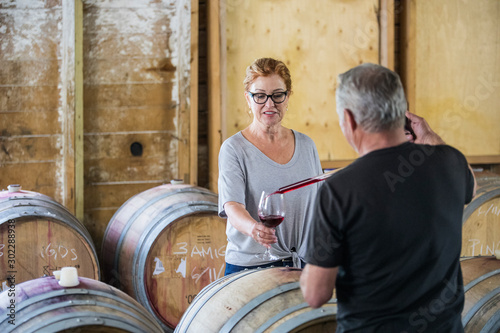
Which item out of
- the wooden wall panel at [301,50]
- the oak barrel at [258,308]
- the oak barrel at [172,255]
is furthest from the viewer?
the wooden wall panel at [301,50]

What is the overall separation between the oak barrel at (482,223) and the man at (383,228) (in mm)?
2329

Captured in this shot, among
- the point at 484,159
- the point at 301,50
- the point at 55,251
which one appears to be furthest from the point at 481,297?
the point at 484,159

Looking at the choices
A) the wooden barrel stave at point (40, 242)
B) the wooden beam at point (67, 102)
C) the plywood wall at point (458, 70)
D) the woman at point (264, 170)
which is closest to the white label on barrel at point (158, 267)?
the wooden barrel stave at point (40, 242)

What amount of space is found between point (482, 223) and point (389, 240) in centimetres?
258

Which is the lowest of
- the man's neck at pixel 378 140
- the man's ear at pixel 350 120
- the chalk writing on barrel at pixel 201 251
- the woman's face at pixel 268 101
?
the chalk writing on barrel at pixel 201 251

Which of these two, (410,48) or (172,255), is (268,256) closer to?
(172,255)

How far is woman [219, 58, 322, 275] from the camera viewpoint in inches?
86.0

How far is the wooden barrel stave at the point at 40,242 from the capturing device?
9.32 ft

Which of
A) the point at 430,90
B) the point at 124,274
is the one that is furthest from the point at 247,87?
the point at 430,90

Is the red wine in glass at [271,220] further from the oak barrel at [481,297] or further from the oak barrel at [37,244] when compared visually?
the oak barrel at [37,244]

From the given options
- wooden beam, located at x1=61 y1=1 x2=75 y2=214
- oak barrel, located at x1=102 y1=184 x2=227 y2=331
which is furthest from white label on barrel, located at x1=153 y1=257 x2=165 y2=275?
wooden beam, located at x1=61 y1=1 x2=75 y2=214

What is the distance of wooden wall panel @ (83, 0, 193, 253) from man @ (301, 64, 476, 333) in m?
2.96

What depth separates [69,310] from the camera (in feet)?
5.74

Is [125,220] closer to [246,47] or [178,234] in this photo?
[178,234]
